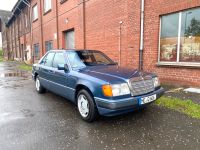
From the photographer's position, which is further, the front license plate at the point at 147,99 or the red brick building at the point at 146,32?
the red brick building at the point at 146,32

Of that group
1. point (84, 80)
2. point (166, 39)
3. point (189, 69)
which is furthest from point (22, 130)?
point (166, 39)

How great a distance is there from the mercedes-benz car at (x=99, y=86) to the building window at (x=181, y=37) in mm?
2797

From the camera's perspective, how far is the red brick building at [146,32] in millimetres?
6371

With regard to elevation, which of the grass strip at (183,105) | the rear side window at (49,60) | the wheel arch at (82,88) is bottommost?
the grass strip at (183,105)

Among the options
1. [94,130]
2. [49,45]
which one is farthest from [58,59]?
[49,45]

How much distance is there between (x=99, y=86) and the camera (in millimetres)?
3646

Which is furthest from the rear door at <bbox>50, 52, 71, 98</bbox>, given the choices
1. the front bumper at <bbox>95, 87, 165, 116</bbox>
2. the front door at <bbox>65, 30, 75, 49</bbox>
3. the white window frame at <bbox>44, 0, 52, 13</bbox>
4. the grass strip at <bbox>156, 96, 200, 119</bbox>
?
the white window frame at <bbox>44, 0, 52, 13</bbox>

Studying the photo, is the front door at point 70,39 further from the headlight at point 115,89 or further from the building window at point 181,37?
the headlight at point 115,89

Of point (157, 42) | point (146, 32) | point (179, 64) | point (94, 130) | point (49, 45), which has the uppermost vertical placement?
point (49, 45)

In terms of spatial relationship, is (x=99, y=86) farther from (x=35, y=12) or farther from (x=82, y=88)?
(x=35, y=12)

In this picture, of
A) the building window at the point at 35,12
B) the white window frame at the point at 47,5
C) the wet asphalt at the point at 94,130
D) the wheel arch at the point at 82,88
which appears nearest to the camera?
the wet asphalt at the point at 94,130

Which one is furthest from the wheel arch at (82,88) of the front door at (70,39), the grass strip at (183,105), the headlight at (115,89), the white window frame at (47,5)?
the white window frame at (47,5)

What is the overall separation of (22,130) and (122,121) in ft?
6.64

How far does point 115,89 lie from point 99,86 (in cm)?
32
